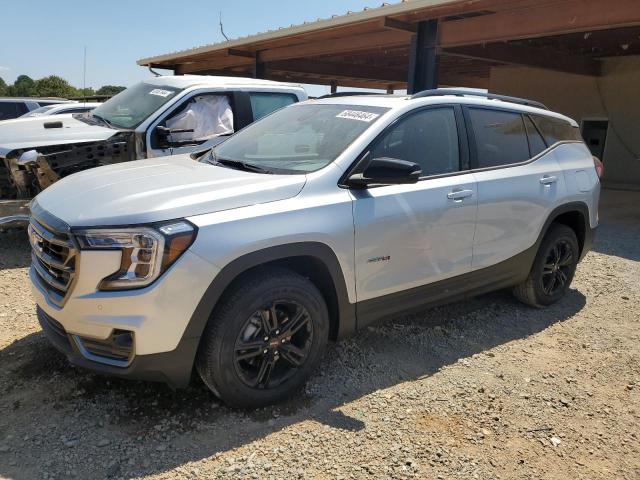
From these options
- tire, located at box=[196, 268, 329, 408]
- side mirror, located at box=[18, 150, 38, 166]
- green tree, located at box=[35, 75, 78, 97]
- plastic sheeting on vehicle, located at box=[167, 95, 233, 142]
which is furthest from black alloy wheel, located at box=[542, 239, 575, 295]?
green tree, located at box=[35, 75, 78, 97]

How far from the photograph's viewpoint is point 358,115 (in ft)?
11.8

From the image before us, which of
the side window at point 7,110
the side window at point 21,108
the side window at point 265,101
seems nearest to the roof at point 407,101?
the side window at point 265,101

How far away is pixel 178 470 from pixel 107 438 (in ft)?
1.54

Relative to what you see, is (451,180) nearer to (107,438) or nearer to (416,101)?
(416,101)

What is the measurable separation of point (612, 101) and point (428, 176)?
1247cm

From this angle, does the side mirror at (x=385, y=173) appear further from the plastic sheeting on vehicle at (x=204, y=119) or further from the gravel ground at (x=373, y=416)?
the plastic sheeting on vehicle at (x=204, y=119)

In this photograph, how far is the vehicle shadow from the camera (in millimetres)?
2564

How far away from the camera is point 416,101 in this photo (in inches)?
143

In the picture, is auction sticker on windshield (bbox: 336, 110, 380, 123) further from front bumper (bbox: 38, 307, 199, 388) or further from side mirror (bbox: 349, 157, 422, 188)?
front bumper (bbox: 38, 307, 199, 388)

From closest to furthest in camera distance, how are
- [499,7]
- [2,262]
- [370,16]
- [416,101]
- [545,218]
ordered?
[416,101], [545,218], [2,262], [499,7], [370,16]

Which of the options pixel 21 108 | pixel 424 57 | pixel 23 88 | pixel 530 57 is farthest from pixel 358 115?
pixel 23 88

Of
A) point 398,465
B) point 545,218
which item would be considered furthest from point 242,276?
point 545,218

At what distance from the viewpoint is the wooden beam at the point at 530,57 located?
34.7ft

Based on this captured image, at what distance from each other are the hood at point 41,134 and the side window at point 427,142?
12.2 ft
